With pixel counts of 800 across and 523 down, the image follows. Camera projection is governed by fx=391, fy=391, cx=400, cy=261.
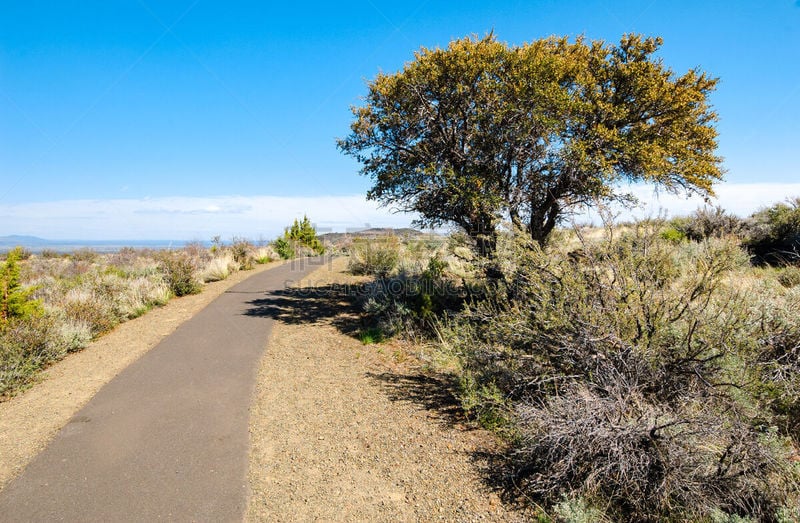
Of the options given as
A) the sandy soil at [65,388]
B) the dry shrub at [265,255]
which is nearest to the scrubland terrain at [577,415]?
the sandy soil at [65,388]

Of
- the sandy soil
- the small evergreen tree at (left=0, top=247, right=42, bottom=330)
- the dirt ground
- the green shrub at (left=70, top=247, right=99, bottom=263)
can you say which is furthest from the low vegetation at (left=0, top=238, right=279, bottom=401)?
the green shrub at (left=70, top=247, right=99, bottom=263)

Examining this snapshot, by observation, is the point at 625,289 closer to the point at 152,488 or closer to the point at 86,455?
the point at 152,488

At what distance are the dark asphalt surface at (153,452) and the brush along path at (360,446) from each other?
1.01ft

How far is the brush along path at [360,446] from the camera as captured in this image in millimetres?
3682

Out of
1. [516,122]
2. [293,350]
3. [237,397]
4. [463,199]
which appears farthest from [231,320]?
[516,122]

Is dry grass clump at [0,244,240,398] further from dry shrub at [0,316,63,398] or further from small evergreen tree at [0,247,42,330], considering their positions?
small evergreen tree at [0,247,42,330]

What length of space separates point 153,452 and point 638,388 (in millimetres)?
5446

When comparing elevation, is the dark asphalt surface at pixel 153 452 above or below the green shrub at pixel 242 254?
below

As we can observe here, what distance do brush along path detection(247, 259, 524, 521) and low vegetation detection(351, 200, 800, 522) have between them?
0.50 meters

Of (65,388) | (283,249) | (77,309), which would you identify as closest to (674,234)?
(65,388)

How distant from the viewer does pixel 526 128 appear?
855 centimetres

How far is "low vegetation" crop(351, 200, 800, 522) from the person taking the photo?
3.46 m

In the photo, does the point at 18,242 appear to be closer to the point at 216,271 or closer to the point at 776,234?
the point at 216,271

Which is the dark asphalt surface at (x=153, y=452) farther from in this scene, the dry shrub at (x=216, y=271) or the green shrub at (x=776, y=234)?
the green shrub at (x=776, y=234)
